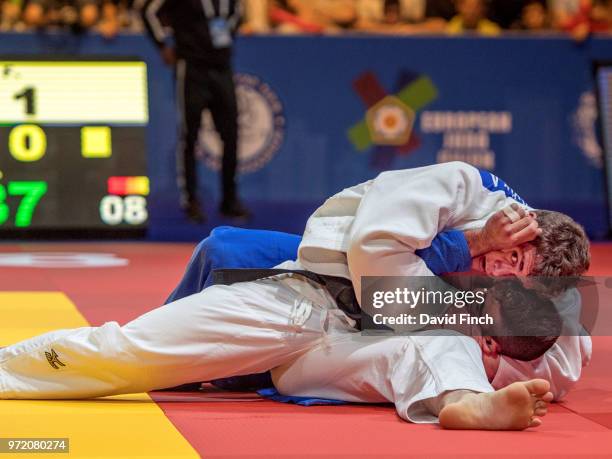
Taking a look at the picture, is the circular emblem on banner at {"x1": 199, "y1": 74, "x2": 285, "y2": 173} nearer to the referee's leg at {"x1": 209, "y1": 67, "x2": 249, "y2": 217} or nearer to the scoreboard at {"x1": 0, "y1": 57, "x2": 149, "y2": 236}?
the referee's leg at {"x1": 209, "y1": 67, "x2": 249, "y2": 217}

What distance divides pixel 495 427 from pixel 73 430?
1.30 m

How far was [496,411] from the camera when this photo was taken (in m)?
3.78

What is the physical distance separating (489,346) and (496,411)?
0.56m

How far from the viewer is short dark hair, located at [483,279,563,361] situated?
4129 mm

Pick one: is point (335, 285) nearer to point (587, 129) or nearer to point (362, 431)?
point (362, 431)

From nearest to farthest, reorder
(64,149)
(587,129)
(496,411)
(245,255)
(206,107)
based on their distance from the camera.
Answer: (496,411) < (245,255) < (64,149) < (206,107) < (587,129)

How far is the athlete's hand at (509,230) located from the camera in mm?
4016

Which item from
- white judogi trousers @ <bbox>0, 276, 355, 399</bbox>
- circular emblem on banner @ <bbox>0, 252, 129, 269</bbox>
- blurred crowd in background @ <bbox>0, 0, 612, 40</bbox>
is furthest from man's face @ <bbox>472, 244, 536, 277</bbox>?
blurred crowd in background @ <bbox>0, 0, 612, 40</bbox>

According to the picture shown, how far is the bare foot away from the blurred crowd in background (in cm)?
779

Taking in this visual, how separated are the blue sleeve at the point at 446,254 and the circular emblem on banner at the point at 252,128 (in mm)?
7029

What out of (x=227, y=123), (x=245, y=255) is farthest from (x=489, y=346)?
(x=227, y=123)

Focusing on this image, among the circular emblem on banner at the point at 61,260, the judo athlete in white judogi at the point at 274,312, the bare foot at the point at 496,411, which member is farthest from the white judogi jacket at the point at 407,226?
the circular emblem on banner at the point at 61,260

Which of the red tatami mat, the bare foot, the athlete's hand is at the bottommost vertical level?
the red tatami mat

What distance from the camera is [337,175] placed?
36.4ft
